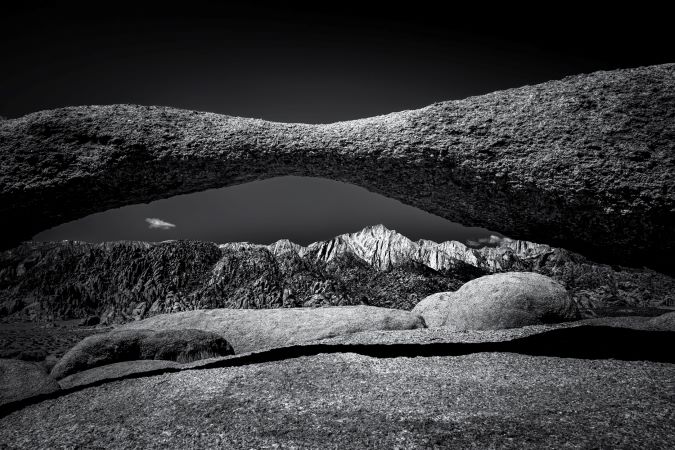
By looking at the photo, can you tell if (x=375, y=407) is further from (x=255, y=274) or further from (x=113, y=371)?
(x=255, y=274)

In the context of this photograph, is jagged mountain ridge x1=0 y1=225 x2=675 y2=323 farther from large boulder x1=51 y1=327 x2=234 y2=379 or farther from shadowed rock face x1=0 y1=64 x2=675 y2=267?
shadowed rock face x1=0 y1=64 x2=675 y2=267

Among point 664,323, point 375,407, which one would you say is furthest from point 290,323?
point 664,323

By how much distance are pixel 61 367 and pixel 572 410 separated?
9.07 metres

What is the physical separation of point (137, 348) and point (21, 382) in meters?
2.02

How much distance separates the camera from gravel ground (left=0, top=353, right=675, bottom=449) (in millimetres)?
3148

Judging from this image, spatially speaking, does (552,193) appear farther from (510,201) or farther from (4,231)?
(4,231)

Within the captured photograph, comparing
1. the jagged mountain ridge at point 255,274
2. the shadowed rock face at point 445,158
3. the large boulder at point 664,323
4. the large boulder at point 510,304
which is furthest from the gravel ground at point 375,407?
the jagged mountain ridge at point 255,274

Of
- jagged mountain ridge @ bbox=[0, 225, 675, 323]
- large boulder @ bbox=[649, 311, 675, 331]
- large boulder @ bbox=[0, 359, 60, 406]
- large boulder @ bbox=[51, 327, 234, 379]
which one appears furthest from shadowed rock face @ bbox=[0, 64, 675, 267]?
jagged mountain ridge @ bbox=[0, 225, 675, 323]

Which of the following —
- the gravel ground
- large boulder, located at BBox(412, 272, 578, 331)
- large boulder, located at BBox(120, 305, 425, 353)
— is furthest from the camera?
large boulder, located at BBox(120, 305, 425, 353)

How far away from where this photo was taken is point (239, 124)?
5875 mm

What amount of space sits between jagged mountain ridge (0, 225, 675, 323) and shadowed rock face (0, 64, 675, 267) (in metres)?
13.4

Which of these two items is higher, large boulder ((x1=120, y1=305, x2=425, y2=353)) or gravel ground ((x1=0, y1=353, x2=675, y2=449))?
gravel ground ((x1=0, y1=353, x2=675, y2=449))

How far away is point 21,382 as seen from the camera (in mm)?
5883

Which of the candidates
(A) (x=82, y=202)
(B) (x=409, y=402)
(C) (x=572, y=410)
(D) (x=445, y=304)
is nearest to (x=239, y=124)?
(A) (x=82, y=202)
